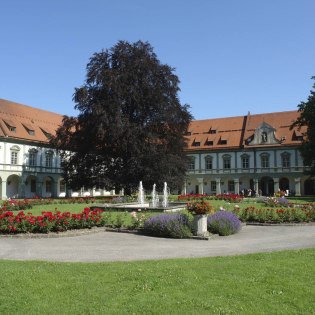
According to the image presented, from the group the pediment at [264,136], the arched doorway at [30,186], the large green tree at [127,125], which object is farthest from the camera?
the pediment at [264,136]

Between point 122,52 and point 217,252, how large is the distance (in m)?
32.1

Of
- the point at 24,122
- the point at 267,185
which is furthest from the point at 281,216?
the point at 267,185

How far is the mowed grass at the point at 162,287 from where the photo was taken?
5.43 metres

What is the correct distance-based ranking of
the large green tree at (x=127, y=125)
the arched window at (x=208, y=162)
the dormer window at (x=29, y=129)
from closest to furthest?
the large green tree at (x=127, y=125) < the dormer window at (x=29, y=129) < the arched window at (x=208, y=162)

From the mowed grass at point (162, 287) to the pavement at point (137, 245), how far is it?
54.4 inches

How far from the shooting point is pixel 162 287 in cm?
635

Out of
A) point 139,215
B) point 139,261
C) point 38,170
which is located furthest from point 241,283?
point 38,170

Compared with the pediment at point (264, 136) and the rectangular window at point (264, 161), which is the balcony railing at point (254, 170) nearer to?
the rectangular window at point (264, 161)

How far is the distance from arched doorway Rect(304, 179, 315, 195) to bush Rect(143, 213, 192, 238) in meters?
45.6

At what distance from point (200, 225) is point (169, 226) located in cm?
101

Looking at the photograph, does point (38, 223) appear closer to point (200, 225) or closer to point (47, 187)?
point (200, 225)

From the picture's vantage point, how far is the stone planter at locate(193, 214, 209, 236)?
13273mm

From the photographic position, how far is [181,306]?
17.9 feet

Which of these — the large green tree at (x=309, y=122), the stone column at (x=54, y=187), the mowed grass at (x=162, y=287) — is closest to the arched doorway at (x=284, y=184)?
the large green tree at (x=309, y=122)
